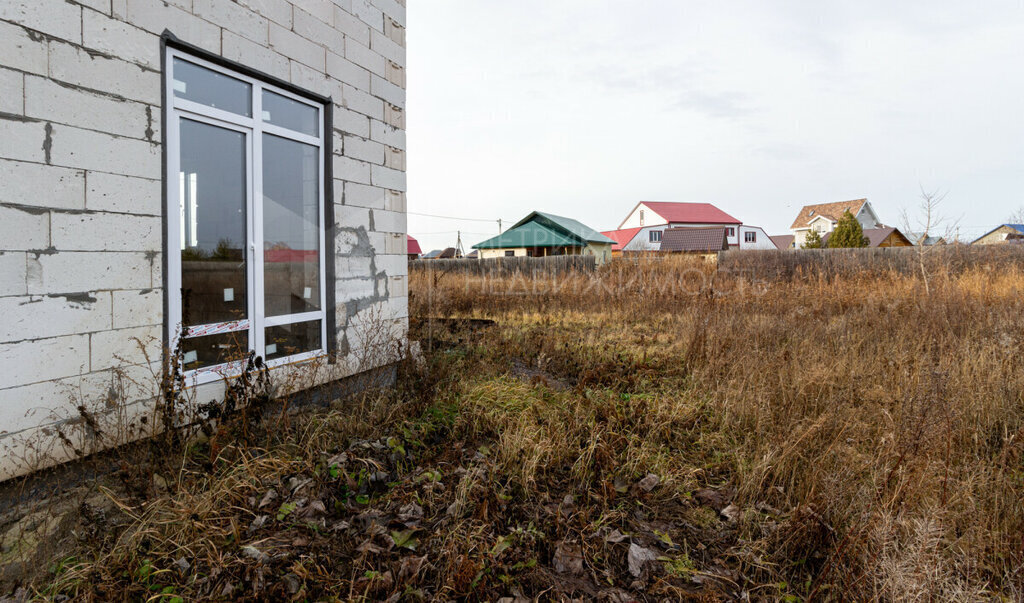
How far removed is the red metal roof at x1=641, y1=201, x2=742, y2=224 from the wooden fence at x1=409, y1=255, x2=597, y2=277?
37.7 m

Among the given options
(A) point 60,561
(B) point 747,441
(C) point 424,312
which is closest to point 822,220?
(C) point 424,312

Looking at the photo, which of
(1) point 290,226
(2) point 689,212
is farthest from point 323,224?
(2) point 689,212

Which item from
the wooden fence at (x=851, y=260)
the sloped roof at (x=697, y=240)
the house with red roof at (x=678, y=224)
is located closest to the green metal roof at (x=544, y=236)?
the sloped roof at (x=697, y=240)

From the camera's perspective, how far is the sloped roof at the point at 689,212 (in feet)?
176

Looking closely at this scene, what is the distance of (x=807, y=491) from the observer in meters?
2.97

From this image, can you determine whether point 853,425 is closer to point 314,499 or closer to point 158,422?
point 314,499

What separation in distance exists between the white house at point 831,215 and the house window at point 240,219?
179 ft

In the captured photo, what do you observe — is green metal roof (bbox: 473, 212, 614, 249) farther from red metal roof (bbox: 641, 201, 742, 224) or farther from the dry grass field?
the dry grass field

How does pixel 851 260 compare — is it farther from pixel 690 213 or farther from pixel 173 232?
pixel 690 213

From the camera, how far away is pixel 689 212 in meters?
55.0

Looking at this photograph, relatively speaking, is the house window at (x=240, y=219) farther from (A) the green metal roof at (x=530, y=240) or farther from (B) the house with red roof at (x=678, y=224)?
(B) the house with red roof at (x=678, y=224)

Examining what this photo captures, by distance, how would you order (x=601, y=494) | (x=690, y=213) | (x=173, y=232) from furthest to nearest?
(x=690, y=213) < (x=173, y=232) < (x=601, y=494)

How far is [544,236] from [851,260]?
631 inches

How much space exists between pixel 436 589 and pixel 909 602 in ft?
6.22
